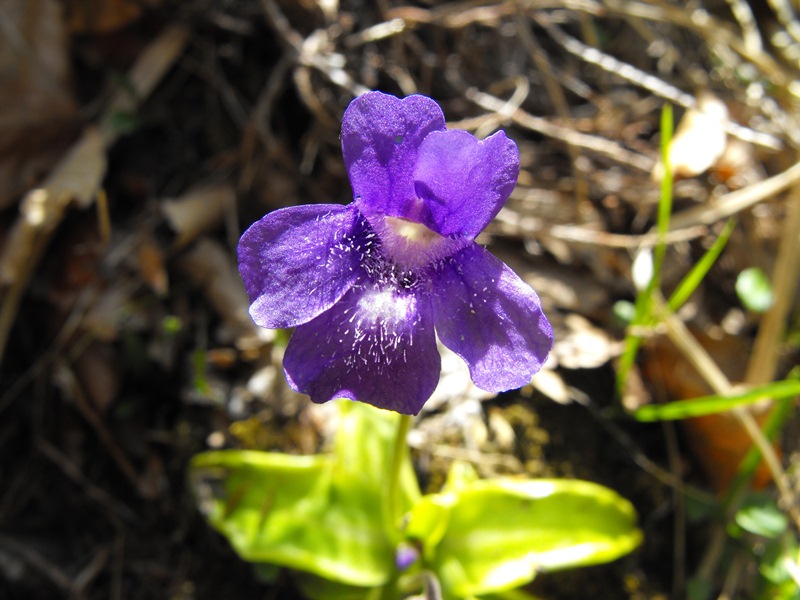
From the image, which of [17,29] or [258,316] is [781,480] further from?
[17,29]

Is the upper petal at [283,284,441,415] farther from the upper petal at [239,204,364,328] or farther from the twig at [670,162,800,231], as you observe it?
the twig at [670,162,800,231]

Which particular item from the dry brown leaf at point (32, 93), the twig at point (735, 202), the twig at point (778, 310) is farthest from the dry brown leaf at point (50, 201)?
the twig at point (778, 310)

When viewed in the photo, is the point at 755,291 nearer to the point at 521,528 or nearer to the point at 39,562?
the point at 521,528

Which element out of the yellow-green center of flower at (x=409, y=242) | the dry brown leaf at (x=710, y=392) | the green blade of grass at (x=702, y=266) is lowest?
the dry brown leaf at (x=710, y=392)

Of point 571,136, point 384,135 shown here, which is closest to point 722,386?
point 571,136

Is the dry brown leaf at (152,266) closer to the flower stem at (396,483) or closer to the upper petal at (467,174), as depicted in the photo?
the flower stem at (396,483)

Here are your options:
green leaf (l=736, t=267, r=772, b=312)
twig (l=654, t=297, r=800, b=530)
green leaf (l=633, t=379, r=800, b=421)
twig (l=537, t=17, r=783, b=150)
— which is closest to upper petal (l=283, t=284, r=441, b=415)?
green leaf (l=633, t=379, r=800, b=421)
